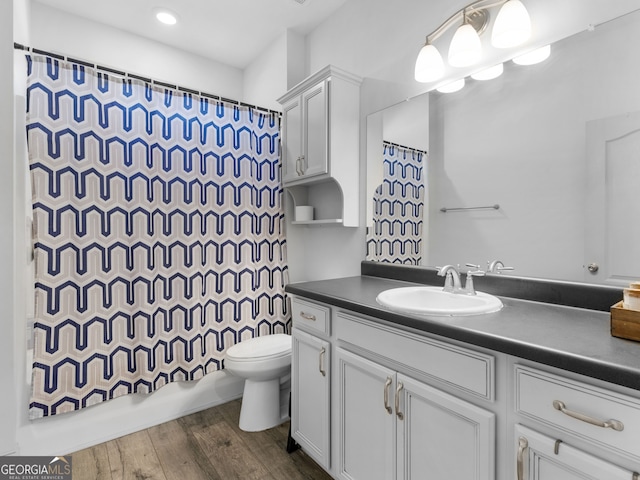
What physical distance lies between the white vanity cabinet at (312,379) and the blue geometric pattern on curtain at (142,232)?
756mm

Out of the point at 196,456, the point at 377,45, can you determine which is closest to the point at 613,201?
the point at 377,45

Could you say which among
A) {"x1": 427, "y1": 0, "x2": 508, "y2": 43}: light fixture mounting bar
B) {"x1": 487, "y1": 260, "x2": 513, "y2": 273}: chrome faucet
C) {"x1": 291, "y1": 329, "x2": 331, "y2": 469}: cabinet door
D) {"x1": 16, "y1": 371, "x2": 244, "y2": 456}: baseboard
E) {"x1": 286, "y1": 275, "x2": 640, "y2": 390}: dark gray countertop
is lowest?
{"x1": 16, "y1": 371, "x2": 244, "y2": 456}: baseboard

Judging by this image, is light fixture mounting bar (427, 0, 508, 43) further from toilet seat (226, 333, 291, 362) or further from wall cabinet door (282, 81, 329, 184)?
toilet seat (226, 333, 291, 362)

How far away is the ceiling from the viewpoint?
2.14 m

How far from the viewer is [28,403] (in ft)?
5.37

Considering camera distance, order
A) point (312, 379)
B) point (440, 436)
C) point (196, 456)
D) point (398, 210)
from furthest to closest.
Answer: point (398, 210)
point (196, 456)
point (312, 379)
point (440, 436)

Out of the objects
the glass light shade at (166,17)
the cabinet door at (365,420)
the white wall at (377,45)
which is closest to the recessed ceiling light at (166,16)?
the glass light shade at (166,17)

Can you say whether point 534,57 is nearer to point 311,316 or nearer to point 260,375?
point 311,316

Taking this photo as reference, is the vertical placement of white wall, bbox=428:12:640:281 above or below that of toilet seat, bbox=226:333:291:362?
above

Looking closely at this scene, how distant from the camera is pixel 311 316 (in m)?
1.52

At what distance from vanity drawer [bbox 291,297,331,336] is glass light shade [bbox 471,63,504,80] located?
1.22 m

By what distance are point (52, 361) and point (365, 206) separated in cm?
187

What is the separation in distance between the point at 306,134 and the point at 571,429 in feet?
6.08

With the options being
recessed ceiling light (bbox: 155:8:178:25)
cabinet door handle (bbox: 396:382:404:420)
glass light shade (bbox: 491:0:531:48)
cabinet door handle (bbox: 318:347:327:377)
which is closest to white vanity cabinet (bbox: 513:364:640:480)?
cabinet door handle (bbox: 396:382:404:420)
